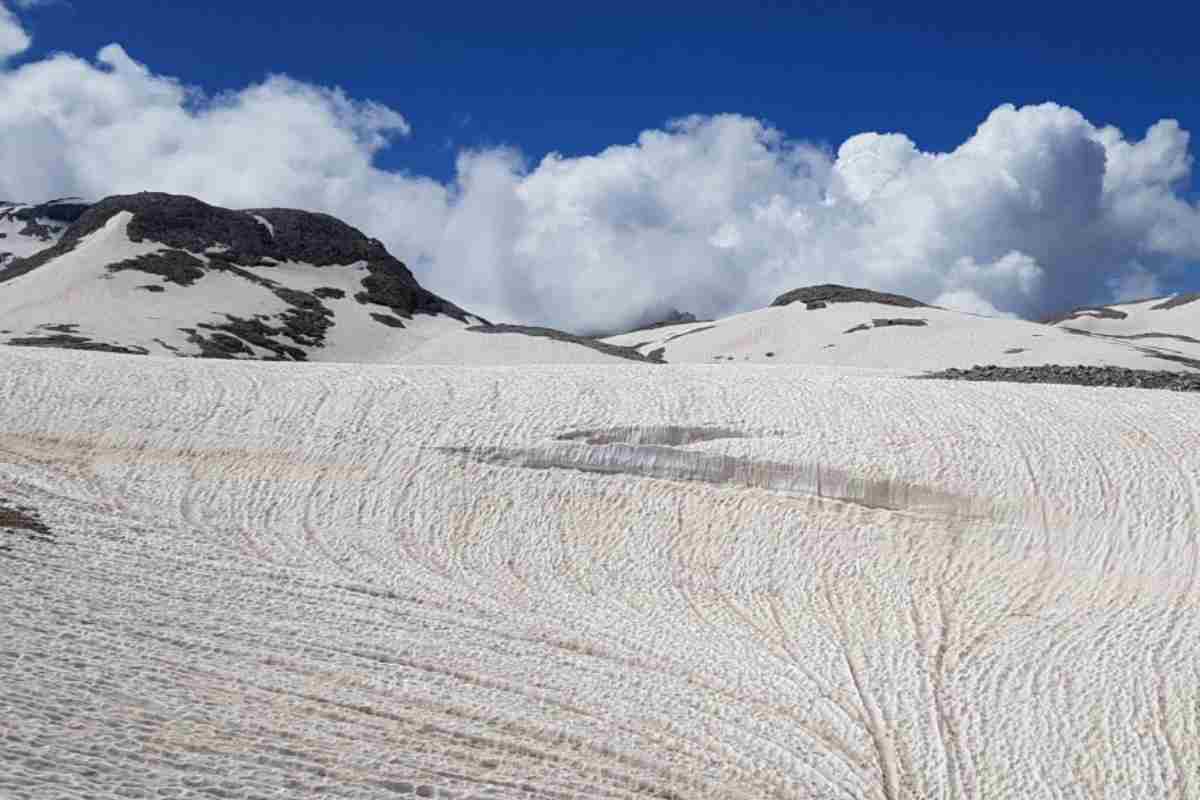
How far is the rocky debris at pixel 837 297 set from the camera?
107m

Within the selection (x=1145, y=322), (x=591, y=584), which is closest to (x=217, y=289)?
(x=591, y=584)

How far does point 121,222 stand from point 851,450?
8298cm

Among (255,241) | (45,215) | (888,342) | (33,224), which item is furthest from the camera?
(45,215)

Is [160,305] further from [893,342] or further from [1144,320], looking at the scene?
[1144,320]

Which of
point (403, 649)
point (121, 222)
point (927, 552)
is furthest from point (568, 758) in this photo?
point (121, 222)

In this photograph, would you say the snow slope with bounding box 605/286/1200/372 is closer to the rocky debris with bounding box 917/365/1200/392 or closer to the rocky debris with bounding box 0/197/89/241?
the rocky debris with bounding box 917/365/1200/392

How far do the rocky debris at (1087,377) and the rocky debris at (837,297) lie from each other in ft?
246

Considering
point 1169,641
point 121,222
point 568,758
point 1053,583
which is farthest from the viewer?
point 121,222

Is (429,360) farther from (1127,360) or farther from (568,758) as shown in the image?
(568,758)

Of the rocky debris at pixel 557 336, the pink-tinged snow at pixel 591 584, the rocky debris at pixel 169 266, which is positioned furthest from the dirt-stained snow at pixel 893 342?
the pink-tinged snow at pixel 591 584

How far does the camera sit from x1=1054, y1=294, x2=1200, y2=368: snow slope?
346 feet

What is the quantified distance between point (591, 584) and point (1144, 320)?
119 meters

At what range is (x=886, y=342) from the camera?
3332 inches

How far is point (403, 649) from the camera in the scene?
1341cm
